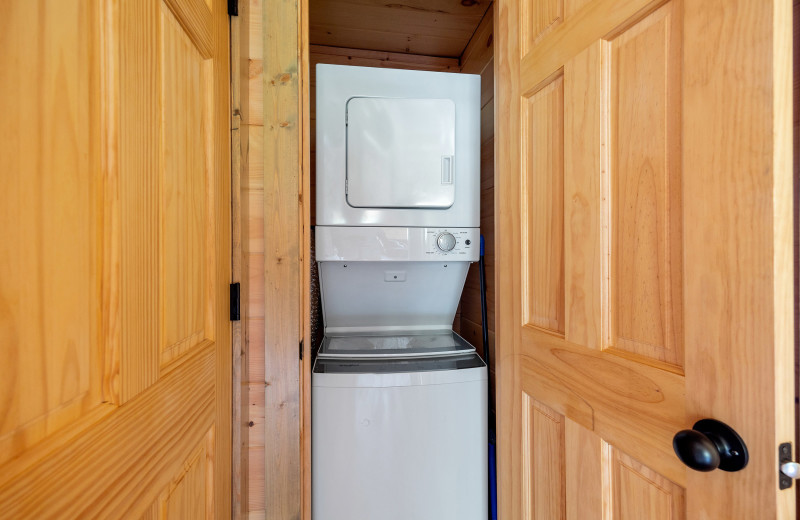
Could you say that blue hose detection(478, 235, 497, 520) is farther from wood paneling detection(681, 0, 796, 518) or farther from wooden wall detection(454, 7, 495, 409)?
wood paneling detection(681, 0, 796, 518)

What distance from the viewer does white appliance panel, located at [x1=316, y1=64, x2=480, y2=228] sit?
4.56 ft

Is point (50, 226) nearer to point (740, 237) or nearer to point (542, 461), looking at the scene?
point (740, 237)

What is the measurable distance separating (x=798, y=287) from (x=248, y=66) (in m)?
1.32

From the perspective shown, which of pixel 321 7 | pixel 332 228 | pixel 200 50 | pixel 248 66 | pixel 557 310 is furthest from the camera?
pixel 321 7

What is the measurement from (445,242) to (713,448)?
1026mm

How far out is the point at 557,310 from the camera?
91 centimetres

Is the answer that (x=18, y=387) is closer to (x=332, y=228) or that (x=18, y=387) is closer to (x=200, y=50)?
(x=200, y=50)

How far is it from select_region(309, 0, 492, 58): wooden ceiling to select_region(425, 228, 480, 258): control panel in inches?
42.8

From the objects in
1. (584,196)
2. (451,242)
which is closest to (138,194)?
(584,196)

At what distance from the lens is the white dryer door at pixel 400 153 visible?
54.8 inches

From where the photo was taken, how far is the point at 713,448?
0.51 m

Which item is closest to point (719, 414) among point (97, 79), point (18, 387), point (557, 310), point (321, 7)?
point (557, 310)

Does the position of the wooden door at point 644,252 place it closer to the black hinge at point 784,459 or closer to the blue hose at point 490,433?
the black hinge at point 784,459

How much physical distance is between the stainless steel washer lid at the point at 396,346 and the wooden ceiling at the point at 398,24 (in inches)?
60.9
